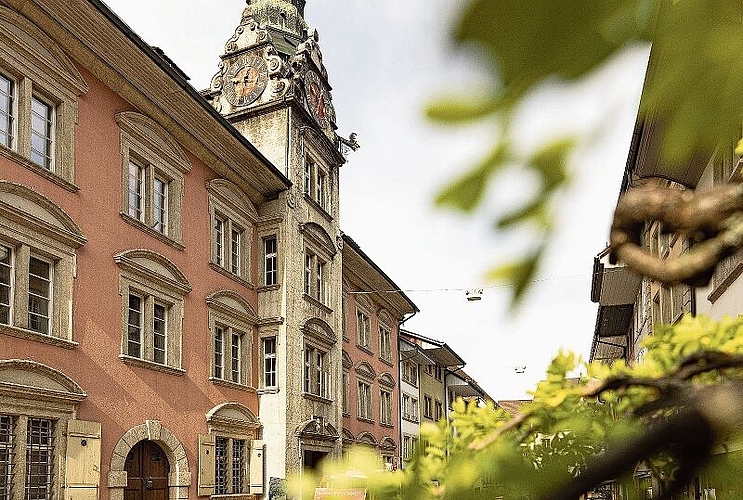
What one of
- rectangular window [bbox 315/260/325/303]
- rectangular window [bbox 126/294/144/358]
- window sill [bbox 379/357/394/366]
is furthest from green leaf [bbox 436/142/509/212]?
window sill [bbox 379/357/394/366]

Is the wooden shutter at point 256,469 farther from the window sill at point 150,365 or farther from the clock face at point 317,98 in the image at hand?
the clock face at point 317,98

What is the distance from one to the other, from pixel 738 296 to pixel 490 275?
921 centimetres

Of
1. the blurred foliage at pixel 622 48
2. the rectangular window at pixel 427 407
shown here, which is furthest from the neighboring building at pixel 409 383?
the blurred foliage at pixel 622 48

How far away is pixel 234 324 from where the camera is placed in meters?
18.7

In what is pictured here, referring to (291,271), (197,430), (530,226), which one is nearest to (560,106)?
(530,226)

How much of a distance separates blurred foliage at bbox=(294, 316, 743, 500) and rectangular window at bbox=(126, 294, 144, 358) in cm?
1243

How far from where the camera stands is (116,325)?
1405cm

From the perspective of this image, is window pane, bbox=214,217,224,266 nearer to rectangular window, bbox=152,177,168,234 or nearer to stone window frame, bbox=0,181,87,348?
rectangular window, bbox=152,177,168,234

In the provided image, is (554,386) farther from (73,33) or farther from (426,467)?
(73,33)

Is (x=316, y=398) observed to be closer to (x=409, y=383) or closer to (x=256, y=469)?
(x=256, y=469)

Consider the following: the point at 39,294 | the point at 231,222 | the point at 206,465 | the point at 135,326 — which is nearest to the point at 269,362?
the point at 231,222

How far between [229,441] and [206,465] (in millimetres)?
1428

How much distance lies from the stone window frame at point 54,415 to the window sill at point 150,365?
1269mm

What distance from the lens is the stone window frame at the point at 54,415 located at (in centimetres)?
1138
